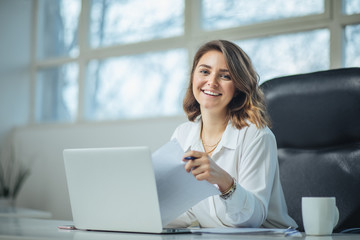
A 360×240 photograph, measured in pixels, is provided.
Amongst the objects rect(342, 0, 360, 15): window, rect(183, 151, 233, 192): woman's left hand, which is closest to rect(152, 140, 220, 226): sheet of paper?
rect(183, 151, 233, 192): woman's left hand

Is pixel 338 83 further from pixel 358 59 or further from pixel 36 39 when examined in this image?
pixel 36 39

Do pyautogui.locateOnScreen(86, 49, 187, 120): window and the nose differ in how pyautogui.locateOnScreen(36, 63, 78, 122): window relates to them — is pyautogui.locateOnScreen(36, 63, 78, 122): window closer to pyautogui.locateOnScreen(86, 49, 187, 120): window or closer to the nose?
Result: pyautogui.locateOnScreen(86, 49, 187, 120): window

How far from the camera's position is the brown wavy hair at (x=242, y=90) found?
1827mm

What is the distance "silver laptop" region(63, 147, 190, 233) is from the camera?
44.6 inches

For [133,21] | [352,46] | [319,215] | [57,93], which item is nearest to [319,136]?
[319,215]

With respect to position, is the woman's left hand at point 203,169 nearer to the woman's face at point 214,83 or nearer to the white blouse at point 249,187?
the white blouse at point 249,187

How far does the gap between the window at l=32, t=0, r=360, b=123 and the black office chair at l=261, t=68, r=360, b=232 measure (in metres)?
1.35

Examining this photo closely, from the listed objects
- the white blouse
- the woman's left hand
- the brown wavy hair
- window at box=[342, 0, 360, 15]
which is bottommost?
the white blouse

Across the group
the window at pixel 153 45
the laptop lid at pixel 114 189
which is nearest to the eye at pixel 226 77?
the laptop lid at pixel 114 189

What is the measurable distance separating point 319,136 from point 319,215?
27.6 inches

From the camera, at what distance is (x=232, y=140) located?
1.76m

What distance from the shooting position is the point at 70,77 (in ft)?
15.3

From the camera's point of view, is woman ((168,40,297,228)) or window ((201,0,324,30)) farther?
window ((201,0,324,30))

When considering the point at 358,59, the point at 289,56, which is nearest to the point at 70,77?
the point at 289,56
